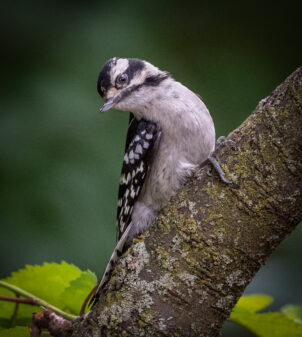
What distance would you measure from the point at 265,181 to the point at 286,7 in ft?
6.70

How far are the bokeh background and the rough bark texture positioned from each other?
1142 mm

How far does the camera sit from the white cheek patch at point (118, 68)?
1723 mm

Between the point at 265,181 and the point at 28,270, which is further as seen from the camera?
the point at 28,270

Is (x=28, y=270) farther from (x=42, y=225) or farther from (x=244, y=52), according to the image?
(x=244, y=52)

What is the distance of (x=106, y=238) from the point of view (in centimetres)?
244

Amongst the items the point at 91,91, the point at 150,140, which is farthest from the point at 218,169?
the point at 91,91

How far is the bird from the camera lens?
1682 mm

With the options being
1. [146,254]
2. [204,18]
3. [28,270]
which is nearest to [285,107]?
[146,254]

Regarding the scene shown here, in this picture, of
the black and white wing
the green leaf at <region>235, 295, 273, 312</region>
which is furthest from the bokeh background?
the green leaf at <region>235, 295, 273, 312</region>

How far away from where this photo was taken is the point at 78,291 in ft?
4.17

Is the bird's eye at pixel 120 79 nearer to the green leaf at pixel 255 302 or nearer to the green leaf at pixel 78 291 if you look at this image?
the green leaf at pixel 78 291

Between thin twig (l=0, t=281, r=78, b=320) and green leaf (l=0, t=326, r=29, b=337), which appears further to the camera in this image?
thin twig (l=0, t=281, r=78, b=320)

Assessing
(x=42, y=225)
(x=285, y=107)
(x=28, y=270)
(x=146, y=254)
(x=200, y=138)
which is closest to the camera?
(x=285, y=107)

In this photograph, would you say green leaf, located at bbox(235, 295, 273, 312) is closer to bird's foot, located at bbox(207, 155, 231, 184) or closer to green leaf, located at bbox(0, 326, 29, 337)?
bird's foot, located at bbox(207, 155, 231, 184)
